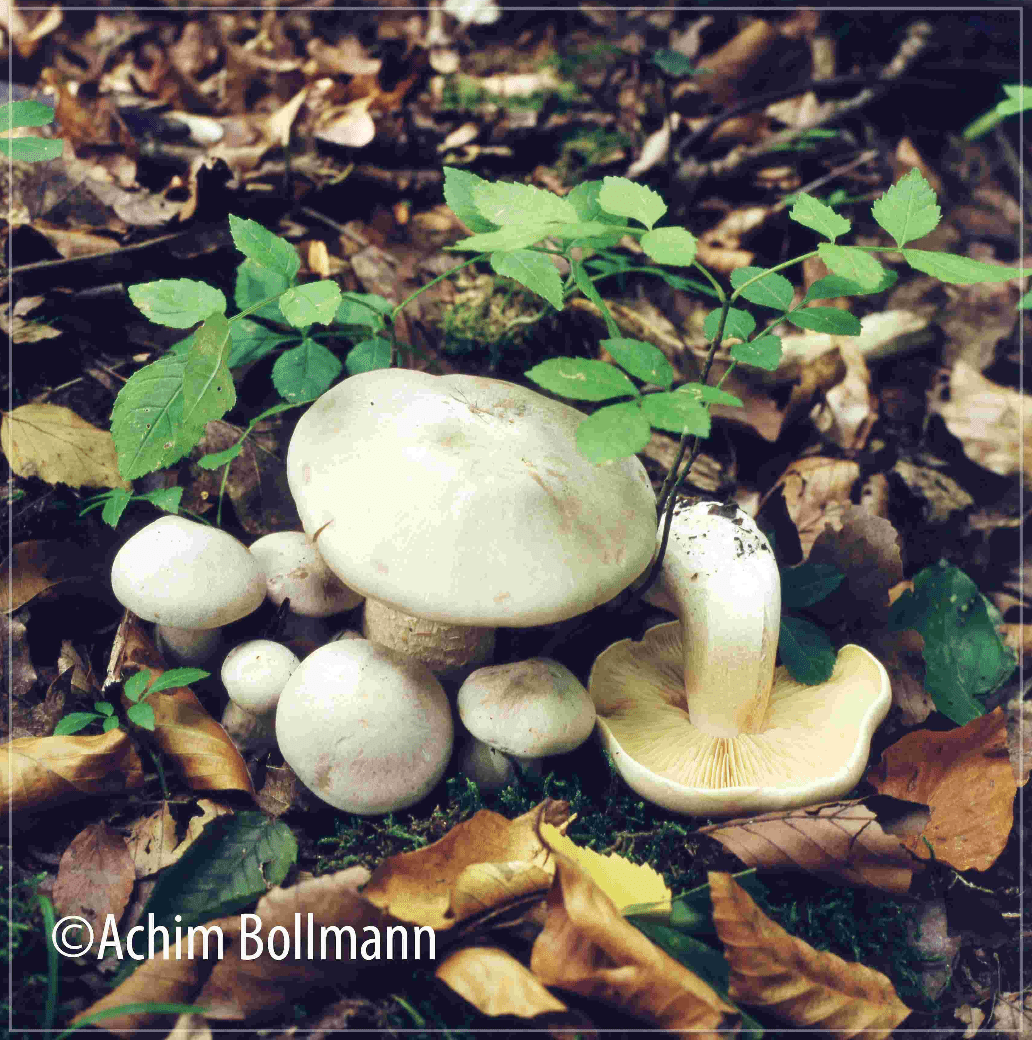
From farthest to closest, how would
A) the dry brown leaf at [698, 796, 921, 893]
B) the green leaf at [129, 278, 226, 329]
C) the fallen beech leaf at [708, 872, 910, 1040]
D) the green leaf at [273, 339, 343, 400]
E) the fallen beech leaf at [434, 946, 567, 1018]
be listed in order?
the green leaf at [273, 339, 343, 400] → the green leaf at [129, 278, 226, 329] → the dry brown leaf at [698, 796, 921, 893] → the fallen beech leaf at [708, 872, 910, 1040] → the fallen beech leaf at [434, 946, 567, 1018]

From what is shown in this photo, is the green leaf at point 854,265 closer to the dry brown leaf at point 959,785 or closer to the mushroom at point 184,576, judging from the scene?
the dry brown leaf at point 959,785

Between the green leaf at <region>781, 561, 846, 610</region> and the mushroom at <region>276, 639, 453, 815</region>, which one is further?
the green leaf at <region>781, 561, 846, 610</region>

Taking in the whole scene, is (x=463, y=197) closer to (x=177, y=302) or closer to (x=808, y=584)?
(x=177, y=302)

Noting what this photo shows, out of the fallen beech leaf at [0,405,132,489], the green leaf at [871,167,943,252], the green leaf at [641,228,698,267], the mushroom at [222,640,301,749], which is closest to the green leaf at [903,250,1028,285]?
the green leaf at [871,167,943,252]

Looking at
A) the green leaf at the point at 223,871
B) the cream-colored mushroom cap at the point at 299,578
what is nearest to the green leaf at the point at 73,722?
the green leaf at the point at 223,871

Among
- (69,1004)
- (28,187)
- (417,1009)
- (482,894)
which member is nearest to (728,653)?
(482,894)

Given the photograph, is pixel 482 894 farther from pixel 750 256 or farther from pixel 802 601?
pixel 750 256

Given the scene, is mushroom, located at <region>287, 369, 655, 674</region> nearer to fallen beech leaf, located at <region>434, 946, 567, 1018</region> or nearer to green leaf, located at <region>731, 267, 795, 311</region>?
green leaf, located at <region>731, 267, 795, 311</region>

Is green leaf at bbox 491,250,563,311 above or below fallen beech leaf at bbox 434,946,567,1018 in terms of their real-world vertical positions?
above

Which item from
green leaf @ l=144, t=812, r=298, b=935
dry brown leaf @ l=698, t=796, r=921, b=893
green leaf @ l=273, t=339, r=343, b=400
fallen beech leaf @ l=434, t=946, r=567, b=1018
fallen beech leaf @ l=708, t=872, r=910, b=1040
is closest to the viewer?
fallen beech leaf @ l=434, t=946, r=567, b=1018
